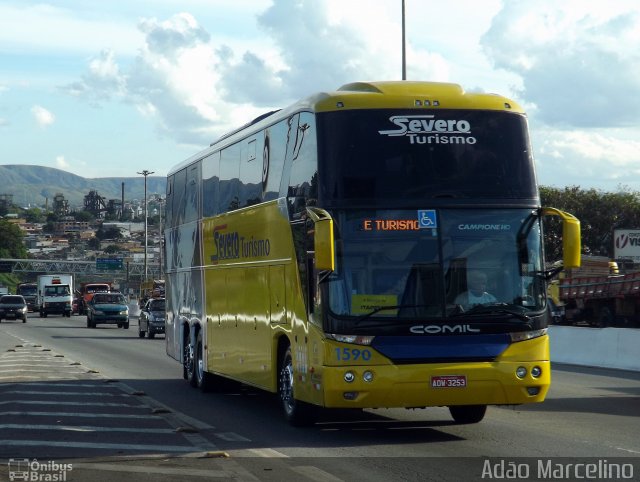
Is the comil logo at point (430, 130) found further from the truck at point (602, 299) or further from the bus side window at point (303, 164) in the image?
the truck at point (602, 299)

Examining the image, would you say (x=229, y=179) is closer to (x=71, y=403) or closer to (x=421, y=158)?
(x=71, y=403)

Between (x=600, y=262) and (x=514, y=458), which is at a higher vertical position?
(x=600, y=262)

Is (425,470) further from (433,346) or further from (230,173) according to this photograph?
(230,173)

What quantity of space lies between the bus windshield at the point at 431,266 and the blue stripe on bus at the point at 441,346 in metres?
0.25

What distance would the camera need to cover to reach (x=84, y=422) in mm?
14430

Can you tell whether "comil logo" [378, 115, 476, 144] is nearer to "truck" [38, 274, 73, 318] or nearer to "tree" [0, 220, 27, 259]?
"truck" [38, 274, 73, 318]

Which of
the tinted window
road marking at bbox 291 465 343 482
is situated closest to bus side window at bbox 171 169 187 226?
the tinted window

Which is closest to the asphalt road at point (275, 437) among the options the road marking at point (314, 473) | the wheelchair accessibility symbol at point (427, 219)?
the road marking at point (314, 473)

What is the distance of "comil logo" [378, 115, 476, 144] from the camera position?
1292 centimetres

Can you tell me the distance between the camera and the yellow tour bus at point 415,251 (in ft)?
40.7

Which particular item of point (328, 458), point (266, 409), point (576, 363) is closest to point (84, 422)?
point (266, 409)

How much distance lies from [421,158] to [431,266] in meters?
1.23

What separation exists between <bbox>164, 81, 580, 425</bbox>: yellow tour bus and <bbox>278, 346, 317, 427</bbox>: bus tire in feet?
0.14

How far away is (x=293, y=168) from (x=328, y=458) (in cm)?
387
